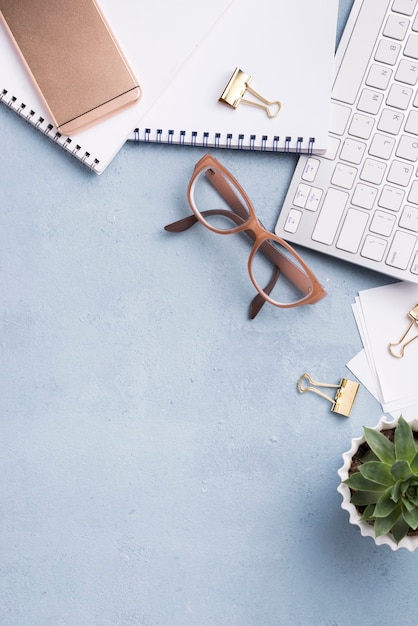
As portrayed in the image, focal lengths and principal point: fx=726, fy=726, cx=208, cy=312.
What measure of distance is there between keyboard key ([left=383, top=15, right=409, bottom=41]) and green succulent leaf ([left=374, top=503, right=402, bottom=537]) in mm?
502

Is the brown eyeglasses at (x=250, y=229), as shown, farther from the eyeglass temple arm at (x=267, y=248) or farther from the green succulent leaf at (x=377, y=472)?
the green succulent leaf at (x=377, y=472)

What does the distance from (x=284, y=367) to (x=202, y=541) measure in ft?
0.73

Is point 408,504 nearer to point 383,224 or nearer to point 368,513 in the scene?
point 368,513

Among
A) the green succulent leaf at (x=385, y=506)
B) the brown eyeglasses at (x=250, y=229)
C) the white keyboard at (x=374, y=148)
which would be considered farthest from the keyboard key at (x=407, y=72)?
the green succulent leaf at (x=385, y=506)

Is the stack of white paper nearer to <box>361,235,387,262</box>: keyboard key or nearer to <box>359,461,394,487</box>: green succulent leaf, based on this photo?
<box>361,235,387,262</box>: keyboard key

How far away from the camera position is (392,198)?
2.64ft

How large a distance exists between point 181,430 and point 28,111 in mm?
403

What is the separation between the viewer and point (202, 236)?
847mm

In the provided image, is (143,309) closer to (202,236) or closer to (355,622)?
(202,236)

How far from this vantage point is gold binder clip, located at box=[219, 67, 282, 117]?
81 cm

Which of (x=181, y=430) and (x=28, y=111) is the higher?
(x=28, y=111)

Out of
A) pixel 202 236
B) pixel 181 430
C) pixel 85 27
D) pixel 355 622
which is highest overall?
pixel 85 27

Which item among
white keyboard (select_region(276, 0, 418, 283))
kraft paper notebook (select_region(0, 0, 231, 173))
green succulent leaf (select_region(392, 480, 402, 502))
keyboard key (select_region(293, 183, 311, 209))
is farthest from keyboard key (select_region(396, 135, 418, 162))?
green succulent leaf (select_region(392, 480, 402, 502))

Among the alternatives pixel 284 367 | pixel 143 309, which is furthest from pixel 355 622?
pixel 143 309
